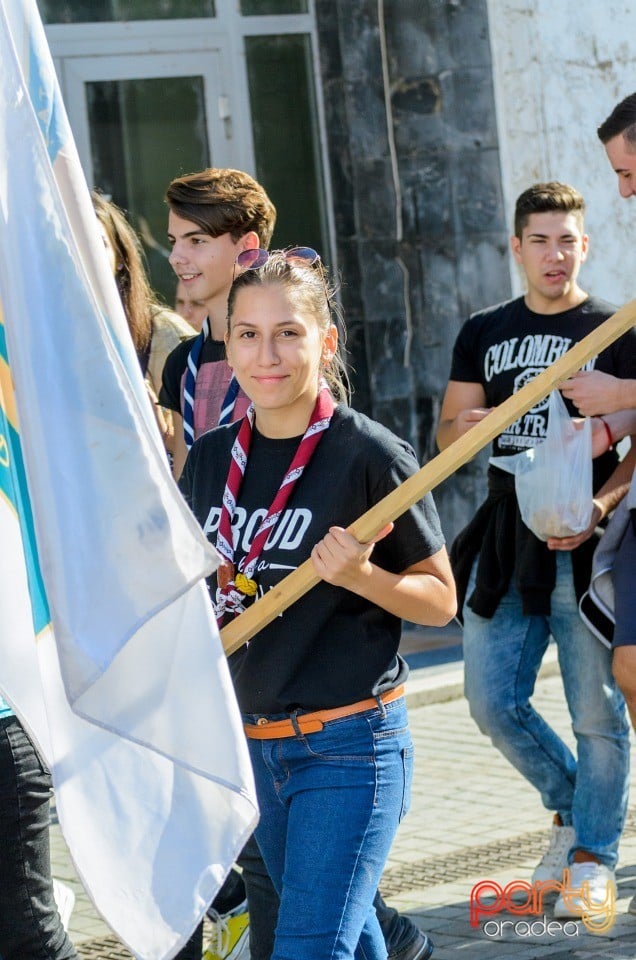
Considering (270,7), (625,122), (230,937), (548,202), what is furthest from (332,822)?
(270,7)

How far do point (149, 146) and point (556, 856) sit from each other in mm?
5952

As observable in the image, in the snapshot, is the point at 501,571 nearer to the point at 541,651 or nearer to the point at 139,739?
the point at 541,651

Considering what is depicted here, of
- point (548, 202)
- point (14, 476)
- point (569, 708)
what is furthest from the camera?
point (548, 202)

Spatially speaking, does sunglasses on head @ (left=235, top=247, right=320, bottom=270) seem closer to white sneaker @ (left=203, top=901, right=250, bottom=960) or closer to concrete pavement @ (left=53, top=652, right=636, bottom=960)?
white sneaker @ (left=203, top=901, right=250, bottom=960)

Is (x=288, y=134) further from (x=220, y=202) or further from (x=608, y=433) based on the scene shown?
(x=608, y=433)

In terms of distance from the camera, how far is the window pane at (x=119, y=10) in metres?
9.34

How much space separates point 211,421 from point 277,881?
145cm

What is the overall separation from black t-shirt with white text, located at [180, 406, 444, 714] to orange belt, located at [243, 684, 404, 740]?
0.02 metres

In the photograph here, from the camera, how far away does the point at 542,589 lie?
490 cm

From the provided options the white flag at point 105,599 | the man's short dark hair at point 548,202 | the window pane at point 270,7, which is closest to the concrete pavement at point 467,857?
the white flag at point 105,599

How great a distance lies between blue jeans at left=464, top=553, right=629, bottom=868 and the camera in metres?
4.84

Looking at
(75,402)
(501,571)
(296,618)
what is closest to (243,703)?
(296,618)

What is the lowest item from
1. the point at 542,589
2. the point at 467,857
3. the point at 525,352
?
the point at 467,857

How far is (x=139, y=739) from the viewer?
274cm
